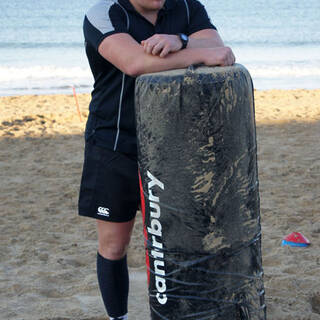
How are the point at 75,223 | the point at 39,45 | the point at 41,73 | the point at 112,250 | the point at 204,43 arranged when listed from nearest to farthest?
the point at 204,43 → the point at 112,250 → the point at 75,223 → the point at 41,73 → the point at 39,45

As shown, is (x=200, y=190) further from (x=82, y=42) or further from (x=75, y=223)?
(x=82, y=42)

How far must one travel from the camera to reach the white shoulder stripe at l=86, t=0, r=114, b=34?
7.59ft

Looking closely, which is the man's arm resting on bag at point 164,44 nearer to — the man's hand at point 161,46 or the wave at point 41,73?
the man's hand at point 161,46

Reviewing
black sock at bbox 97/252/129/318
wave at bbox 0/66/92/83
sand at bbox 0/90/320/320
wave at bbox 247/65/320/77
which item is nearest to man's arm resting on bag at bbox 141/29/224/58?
black sock at bbox 97/252/129/318

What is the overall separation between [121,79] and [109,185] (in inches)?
20.7

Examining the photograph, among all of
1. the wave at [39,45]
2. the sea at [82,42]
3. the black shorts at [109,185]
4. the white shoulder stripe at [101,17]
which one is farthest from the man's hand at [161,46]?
the wave at [39,45]

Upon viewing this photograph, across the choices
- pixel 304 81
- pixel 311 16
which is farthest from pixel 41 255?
pixel 311 16

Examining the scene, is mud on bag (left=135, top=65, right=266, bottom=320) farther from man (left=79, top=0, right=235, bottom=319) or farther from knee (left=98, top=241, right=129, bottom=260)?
knee (left=98, top=241, right=129, bottom=260)

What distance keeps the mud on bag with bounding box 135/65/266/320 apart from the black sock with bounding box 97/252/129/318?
0.50 m

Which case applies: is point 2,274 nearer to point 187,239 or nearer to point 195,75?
point 187,239

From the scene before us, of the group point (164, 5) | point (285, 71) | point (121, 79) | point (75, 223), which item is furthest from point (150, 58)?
point (285, 71)

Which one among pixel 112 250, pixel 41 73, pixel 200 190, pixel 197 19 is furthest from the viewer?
pixel 41 73

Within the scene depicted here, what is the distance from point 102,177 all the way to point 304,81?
1150cm

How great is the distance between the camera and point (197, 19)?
2.60m
